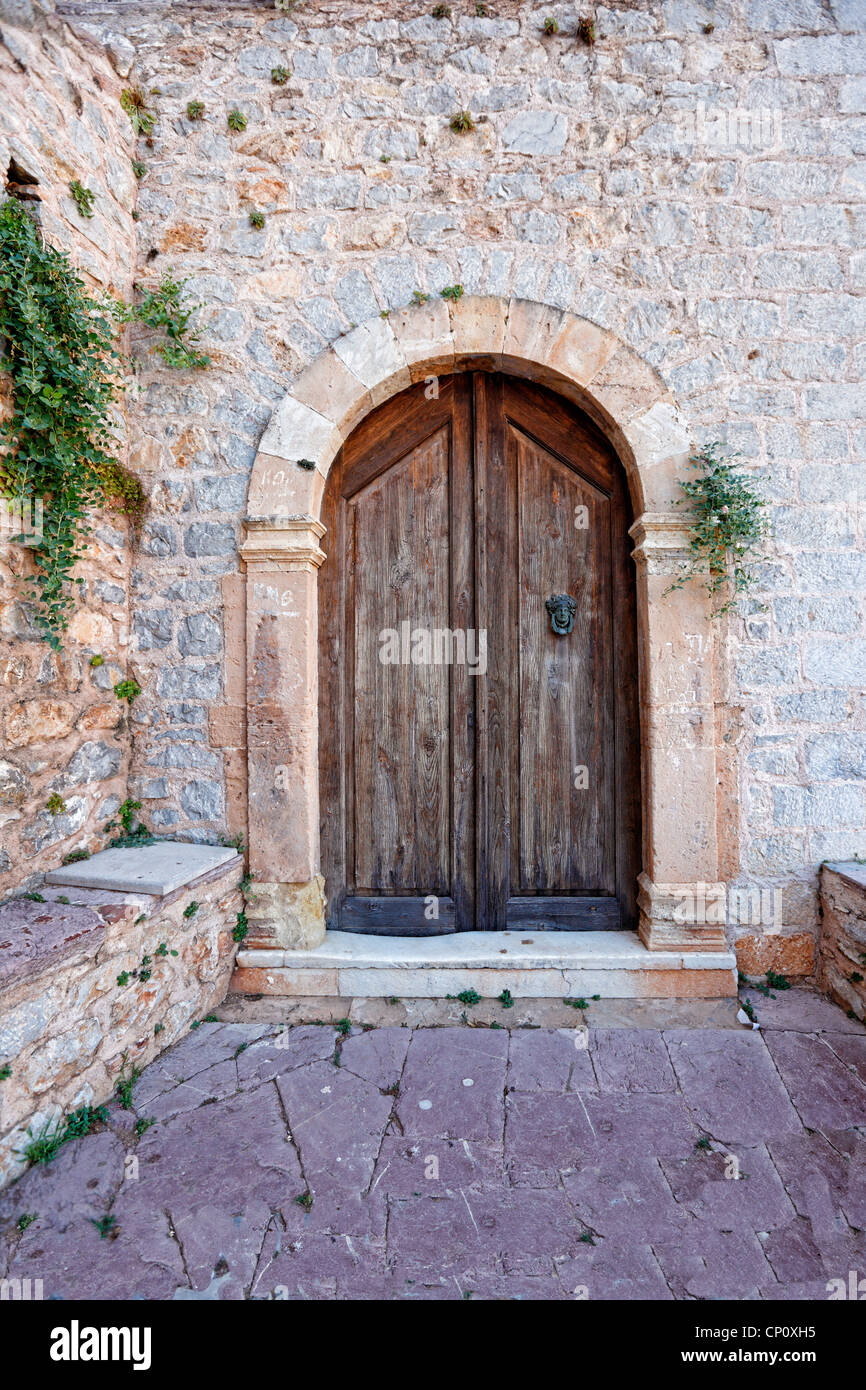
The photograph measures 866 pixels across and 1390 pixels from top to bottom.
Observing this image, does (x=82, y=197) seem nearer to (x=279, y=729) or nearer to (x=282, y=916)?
(x=279, y=729)

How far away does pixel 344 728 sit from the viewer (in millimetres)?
3041

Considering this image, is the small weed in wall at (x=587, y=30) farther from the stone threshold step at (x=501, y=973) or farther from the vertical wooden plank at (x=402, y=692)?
the stone threshold step at (x=501, y=973)

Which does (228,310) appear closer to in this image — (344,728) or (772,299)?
(344,728)

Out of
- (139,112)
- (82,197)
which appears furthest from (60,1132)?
(139,112)

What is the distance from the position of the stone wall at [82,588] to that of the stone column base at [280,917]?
2.39 feet

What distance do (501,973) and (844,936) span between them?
1.43m

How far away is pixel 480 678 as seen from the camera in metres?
3.03

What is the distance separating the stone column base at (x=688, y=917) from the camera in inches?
107

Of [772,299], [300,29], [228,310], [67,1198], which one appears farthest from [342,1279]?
[300,29]

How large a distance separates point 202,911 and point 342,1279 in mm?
1360

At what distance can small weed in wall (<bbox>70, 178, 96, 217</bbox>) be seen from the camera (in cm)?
256

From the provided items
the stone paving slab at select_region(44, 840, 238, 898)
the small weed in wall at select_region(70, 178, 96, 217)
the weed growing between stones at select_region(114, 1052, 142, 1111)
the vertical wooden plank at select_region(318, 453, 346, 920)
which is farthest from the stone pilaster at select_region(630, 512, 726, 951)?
the small weed in wall at select_region(70, 178, 96, 217)

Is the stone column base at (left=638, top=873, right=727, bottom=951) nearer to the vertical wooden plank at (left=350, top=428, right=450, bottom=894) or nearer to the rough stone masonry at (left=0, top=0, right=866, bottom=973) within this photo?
the rough stone masonry at (left=0, top=0, right=866, bottom=973)

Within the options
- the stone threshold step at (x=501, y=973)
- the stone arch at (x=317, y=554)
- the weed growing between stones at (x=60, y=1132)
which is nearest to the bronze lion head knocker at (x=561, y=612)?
the stone arch at (x=317, y=554)
